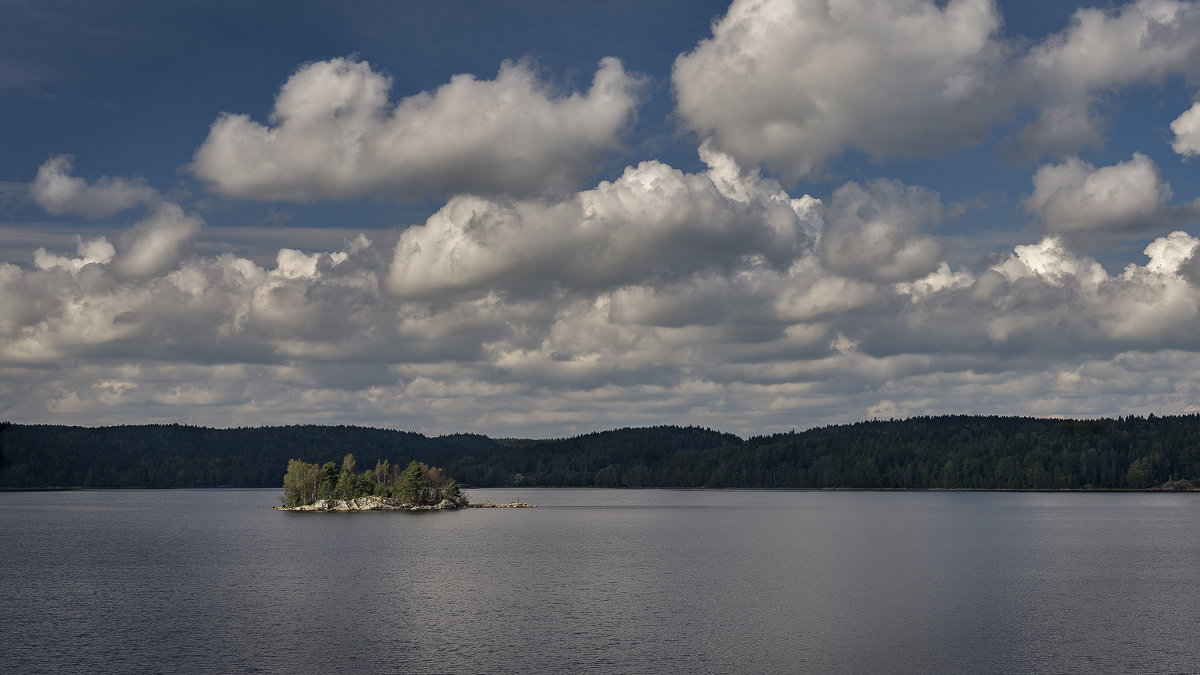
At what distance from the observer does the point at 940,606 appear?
8294cm

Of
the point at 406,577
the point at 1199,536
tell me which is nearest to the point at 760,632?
the point at 406,577

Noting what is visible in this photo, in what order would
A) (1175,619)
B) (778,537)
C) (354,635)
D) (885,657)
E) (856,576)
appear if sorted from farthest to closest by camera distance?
(778,537) → (856,576) → (1175,619) → (354,635) → (885,657)

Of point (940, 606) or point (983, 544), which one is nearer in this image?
point (940, 606)

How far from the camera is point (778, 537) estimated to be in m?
164

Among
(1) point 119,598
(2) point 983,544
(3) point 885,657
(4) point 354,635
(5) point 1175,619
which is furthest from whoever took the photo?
(2) point 983,544

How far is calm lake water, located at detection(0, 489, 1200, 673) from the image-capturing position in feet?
205

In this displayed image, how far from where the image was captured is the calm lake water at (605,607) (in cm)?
6262

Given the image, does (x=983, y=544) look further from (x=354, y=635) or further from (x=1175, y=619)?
(x=354, y=635)

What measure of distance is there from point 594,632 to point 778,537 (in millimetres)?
97553

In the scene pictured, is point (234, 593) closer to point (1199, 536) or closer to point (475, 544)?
point (475, 544)

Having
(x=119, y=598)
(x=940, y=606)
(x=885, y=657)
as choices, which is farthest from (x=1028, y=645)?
(x=119, y=598)

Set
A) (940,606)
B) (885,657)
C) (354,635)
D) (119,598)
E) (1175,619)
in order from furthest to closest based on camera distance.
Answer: (119,598) < (940,606) < (1175,619) < (354,635) < (885,657)

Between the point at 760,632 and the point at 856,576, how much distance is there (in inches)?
1452

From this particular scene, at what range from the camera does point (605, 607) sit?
82812 millimetres
